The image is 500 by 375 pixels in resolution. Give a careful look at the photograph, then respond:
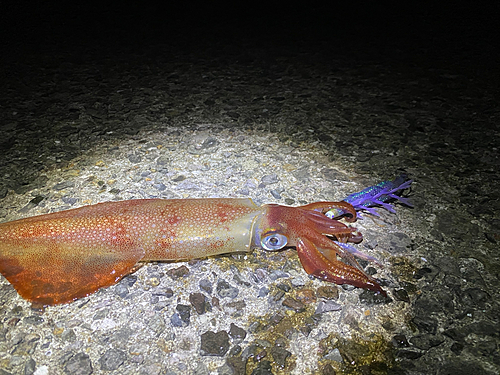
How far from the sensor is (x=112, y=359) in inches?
74.8

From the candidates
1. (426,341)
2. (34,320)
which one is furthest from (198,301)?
(426,341)

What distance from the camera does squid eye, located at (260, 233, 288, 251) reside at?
7.39 ft

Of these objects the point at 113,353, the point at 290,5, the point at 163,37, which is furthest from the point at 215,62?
the point at 113,353

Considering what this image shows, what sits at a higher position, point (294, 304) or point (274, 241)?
point (274, 241)

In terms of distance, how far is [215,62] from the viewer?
5188mm

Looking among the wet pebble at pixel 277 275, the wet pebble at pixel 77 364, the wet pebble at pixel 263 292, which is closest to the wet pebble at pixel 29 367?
the wet pebble at pixel 77 364

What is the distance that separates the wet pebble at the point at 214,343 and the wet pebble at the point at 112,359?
14.0 inches

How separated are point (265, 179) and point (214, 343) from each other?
133 cm

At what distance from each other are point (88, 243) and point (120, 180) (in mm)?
835

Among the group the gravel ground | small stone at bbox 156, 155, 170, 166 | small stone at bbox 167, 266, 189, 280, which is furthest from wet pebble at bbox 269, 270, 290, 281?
small stone at bbox 156, 155, 170, 166

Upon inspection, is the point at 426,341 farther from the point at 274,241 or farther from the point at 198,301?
the point at 198,301

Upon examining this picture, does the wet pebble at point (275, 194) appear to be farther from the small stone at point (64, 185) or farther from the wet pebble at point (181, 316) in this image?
the small stone at point (64, 185)

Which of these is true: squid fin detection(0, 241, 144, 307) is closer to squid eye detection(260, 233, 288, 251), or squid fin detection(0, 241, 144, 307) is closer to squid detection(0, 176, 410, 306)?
squid detection(0, 176, 410, 306)

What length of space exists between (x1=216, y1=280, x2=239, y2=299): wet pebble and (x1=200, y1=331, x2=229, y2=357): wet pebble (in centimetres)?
22
